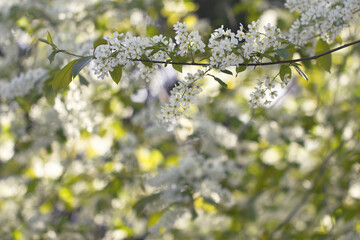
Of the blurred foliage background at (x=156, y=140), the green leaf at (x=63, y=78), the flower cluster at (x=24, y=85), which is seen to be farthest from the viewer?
the blurred foliage background at (x=156, y=140)

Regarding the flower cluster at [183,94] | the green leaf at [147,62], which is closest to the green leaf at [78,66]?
the green leaf at [147,62]

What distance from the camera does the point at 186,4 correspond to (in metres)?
3.38

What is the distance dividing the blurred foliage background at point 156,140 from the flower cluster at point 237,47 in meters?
1.00

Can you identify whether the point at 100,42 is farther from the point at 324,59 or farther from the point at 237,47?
the point at 324,59

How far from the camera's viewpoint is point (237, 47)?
110 centimetres

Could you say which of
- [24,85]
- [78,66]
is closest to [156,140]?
[24,85]

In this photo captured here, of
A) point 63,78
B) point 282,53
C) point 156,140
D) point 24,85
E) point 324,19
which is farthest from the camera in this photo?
point 156,140

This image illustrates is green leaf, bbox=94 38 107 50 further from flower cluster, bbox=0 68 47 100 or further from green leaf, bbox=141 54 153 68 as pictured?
flower cluster, bbox=0 68 47 100

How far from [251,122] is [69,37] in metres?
1.30

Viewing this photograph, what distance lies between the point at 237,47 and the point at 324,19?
53 cm

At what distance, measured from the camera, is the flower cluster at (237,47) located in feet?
3.59

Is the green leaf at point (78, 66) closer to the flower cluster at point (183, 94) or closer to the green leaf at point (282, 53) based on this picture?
the flower cluster at point (183, 94)

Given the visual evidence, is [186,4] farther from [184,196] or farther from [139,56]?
[139,56]

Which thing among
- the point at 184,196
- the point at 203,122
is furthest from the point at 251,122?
the point at 184,196
